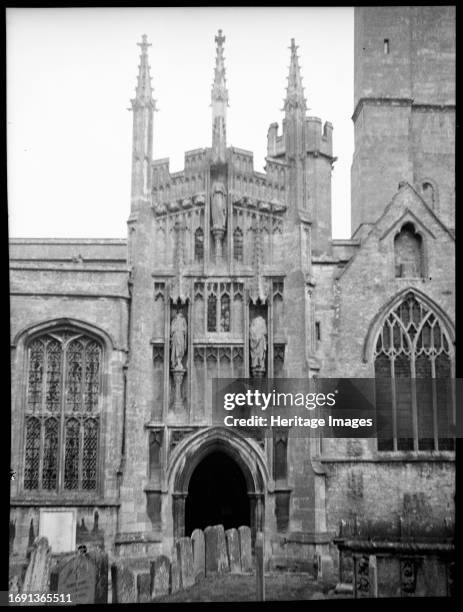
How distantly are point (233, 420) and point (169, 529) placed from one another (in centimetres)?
274

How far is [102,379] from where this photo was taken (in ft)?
55.7

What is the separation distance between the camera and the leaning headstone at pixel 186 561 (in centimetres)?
1476

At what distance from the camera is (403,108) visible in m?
21.0

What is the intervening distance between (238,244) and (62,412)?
4.71m

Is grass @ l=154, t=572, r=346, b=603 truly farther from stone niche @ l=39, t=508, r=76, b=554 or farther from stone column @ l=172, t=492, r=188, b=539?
stone niche @ l=39, t=508, r=76, b=554

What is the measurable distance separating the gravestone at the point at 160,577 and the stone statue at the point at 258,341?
4.18m

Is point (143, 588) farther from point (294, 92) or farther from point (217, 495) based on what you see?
point (294, 92)

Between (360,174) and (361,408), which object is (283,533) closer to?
(361,408)

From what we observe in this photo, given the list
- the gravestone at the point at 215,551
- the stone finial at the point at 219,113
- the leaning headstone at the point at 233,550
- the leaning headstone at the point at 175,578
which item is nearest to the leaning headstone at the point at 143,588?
the leaning headstone at the point at 175,578

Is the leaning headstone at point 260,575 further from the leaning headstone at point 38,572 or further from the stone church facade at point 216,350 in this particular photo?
the leaning headstone at point 38,572

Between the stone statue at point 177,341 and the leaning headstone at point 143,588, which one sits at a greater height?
the stone statue at point 177,341

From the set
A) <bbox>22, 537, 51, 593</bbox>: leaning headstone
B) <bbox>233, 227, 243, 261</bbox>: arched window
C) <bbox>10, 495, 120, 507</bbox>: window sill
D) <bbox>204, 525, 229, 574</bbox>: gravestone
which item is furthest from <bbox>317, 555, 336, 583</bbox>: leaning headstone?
<bbox>233, 227, 243, 261</bbox>: arched window

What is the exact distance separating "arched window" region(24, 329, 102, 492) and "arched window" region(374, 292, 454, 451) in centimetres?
533

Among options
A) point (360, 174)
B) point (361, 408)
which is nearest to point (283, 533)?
point (361, 408)
